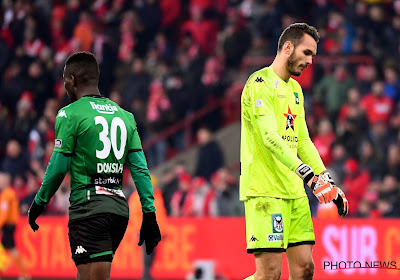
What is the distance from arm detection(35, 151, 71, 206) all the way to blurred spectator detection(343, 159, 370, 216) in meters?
9.78

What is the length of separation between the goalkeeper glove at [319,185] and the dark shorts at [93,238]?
1.47m

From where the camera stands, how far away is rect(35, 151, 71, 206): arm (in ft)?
20.6

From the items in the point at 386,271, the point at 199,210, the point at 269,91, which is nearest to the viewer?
the point at 269,91

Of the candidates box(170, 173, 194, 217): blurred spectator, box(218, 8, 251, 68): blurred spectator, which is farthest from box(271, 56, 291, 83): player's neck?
box(218, 8, 251, 68): blurred spectator

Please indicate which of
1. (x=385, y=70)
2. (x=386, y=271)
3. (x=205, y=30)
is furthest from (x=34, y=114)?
(x=386, y=271)

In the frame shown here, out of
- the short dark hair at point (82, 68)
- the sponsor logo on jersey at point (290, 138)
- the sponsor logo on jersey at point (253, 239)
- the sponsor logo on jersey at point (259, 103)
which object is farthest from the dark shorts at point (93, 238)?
the sponsor logo on jersey at point (290, 138)

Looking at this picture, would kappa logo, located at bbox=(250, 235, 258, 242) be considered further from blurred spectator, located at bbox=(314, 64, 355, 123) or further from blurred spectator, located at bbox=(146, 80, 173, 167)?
blurred spectator, located at bbox=(146, 80, 173, 167)

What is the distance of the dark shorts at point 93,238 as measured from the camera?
6.23 metres

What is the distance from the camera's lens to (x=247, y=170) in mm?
7363

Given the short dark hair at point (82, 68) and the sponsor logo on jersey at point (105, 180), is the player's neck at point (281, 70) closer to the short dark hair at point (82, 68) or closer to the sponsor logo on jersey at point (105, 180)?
the short dark hair at point (82, 68)

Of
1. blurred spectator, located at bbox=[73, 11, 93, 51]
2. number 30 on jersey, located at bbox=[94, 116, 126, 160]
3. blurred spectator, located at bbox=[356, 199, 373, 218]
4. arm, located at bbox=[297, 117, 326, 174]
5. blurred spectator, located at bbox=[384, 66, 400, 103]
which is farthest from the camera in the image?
blurred spectator, located at bbox=[73, 11, 93, 51]

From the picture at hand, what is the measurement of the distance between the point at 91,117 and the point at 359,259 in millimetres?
8845

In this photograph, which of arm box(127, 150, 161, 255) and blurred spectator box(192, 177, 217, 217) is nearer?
arm box(127, 150, 161, 255)

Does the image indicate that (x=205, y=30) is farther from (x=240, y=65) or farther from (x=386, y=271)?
(x=386, y=271)
